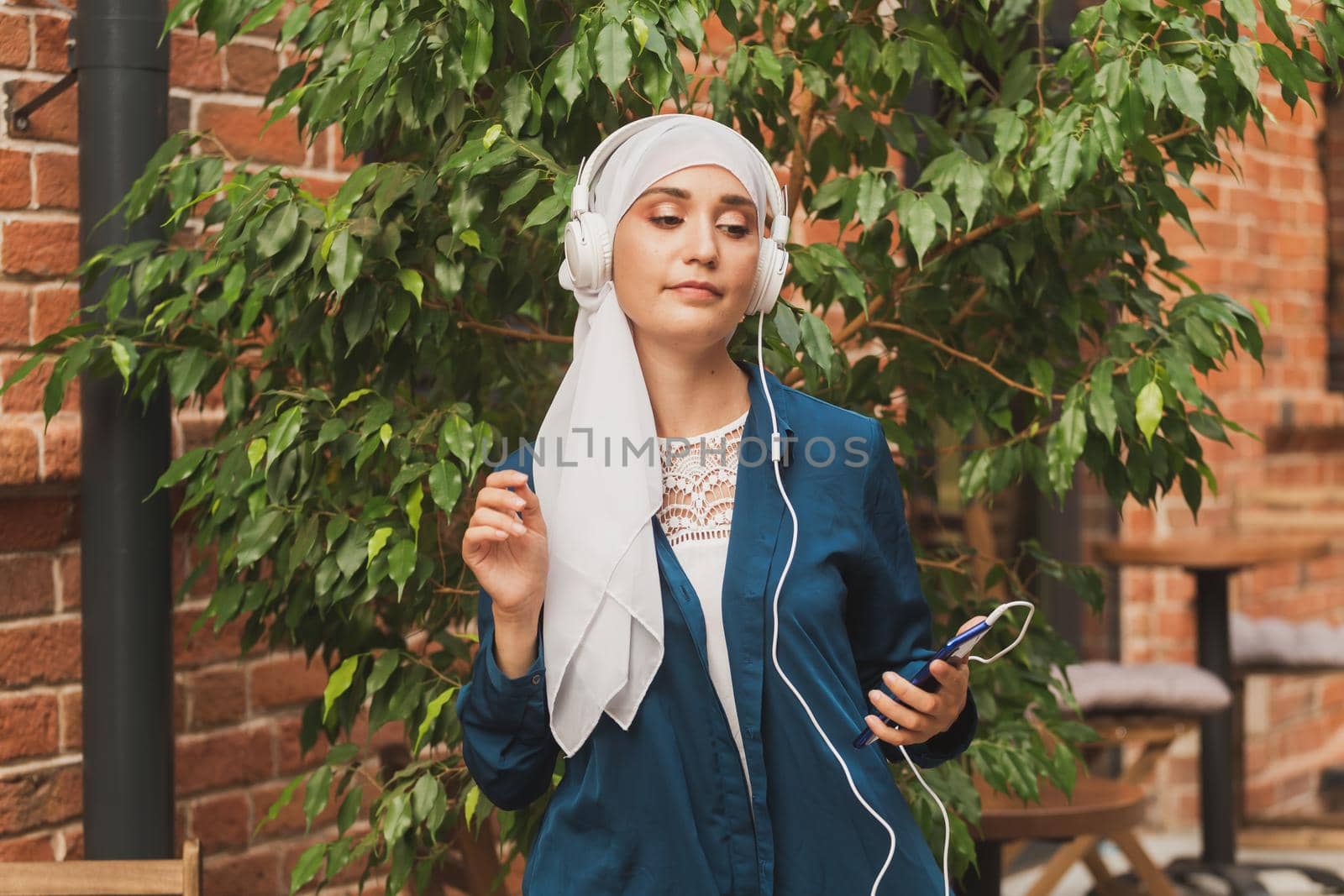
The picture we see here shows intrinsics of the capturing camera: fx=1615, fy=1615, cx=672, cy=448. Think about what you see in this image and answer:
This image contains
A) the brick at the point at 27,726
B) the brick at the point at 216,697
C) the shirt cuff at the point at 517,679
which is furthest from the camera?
the brick at the point at 216,697

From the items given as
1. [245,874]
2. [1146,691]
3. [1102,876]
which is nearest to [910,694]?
[245,874]

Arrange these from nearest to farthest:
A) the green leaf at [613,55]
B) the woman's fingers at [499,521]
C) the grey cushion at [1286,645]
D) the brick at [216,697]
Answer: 1. the woman's fingers at [499,521]
2. the green leaf at [613,55]
3. the brick at [216,697]
4. the grey cushion at [1286,645]

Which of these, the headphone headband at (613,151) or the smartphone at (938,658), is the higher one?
the headphone headband at (613,151)

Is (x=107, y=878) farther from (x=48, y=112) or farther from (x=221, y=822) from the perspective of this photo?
(x=48, y=112)

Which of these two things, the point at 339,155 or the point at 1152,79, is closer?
the point at 1152,79

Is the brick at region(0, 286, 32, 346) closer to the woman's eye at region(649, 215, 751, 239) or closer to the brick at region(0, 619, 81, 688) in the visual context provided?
the brick at region(0, 619, 81, 688)

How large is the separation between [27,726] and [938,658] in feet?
5.42

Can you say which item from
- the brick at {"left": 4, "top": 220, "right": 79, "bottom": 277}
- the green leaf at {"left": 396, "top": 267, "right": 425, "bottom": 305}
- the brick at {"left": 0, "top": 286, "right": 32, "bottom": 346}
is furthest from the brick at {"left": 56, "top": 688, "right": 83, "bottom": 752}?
the green leaf at {"left": 396, "top": 267, "right": 425, "bottom": 305}

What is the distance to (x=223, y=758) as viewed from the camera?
2875mm

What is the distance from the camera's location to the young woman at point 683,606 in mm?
1601

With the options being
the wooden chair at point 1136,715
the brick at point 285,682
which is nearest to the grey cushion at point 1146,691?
the wooden chair at point 1136,715

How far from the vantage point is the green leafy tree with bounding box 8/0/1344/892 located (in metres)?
2.10

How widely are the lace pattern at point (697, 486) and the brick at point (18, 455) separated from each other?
1260 mm

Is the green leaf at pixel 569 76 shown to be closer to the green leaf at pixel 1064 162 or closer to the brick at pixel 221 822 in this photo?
the green leaf at pixel 1064 162
